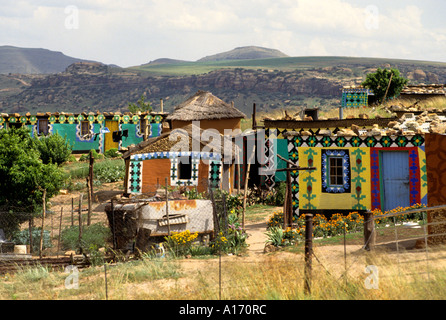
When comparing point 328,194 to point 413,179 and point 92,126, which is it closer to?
point 413,179

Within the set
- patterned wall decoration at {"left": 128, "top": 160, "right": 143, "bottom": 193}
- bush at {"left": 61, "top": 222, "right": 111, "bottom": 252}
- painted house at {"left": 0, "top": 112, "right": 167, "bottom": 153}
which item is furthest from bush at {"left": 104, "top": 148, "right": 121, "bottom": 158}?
bush at {"left": 61, "top": 222, "right": 111, "bottom": 252}

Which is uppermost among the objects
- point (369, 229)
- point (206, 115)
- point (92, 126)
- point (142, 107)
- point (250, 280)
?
point (142, 107)

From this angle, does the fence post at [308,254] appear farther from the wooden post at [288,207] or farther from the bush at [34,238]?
the bush at [34,238]

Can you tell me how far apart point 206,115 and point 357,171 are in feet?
56.6

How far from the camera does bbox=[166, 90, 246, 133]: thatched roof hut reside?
34.9m

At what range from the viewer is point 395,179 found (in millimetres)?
18781

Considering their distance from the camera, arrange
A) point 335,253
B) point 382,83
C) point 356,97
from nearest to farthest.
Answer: point 335,253 → point 382,83 → point 356,97

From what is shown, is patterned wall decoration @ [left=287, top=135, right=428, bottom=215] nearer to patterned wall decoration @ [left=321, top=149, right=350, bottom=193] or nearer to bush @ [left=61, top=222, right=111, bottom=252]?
patterned wall decoration @ [left=321, top=149, right=350, bottom=193]

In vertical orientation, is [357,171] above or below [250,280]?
above

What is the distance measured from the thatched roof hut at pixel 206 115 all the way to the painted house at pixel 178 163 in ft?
30.7

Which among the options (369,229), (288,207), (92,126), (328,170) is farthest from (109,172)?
(369,229)

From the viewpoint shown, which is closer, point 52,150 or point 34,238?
point 34,238

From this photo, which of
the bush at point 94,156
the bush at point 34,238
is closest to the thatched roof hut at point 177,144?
the bush at point 34,238

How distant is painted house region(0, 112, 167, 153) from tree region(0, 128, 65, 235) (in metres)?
21.0
